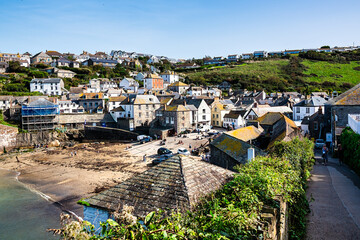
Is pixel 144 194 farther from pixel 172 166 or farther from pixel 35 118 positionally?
pixel 35 118

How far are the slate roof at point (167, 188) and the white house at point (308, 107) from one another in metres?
42.1

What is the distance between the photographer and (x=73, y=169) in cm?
3139

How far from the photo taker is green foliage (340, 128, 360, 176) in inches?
753

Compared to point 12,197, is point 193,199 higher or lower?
higher

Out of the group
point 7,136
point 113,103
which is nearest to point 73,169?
point 7,136

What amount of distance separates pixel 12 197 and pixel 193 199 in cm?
2407

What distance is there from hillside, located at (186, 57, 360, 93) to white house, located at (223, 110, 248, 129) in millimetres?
50355

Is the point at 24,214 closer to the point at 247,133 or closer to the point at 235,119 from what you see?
the point at 247,133

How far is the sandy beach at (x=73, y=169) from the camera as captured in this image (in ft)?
78.7

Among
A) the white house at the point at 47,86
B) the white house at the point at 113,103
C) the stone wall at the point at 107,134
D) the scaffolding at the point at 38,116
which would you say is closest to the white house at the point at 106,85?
the white house at the point at 47,86

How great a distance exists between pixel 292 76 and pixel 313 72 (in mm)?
13616

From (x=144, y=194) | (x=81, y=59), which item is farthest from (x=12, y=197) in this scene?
(x=81, y=59)

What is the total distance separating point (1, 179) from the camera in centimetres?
2906

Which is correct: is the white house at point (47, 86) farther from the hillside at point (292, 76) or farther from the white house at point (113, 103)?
the hillside at point (292, 76)
